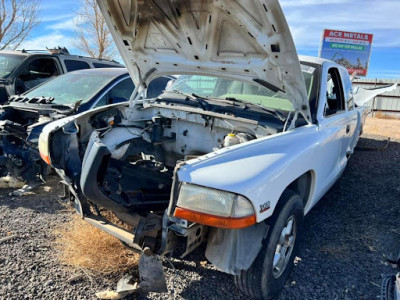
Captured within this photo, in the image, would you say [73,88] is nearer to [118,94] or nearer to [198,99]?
[118,94]

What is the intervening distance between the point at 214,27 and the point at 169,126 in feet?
4.07

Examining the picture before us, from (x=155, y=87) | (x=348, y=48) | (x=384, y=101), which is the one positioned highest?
(x=348, y=48)

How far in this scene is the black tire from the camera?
7.45ft

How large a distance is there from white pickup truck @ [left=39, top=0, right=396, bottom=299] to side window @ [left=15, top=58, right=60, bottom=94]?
4.92m

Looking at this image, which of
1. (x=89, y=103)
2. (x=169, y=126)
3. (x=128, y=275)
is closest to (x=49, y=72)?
(x=89, y=103)

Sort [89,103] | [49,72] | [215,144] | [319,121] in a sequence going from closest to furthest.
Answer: [319,121] < [215,144] < [89,103] < [49,72]

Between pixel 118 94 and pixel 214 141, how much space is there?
104 inches

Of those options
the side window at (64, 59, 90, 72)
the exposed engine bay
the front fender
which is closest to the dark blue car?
the exposed engine bay

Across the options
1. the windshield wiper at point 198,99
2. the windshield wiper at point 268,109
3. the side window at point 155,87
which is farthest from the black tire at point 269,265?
the side window at point 155,87

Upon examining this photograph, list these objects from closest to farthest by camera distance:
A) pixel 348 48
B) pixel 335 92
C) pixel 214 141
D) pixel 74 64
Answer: pixel 214 141 → pixel 335 92 → pixel 74 64 → pixel 348 48

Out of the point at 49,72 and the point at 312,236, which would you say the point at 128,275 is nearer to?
the point at 312,236

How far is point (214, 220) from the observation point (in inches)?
76.2

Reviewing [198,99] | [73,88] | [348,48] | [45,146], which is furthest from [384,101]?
[45,146]

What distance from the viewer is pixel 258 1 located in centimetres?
235
